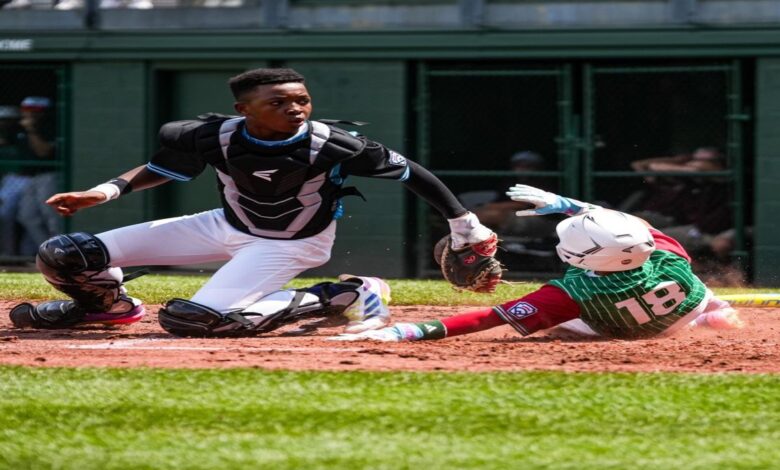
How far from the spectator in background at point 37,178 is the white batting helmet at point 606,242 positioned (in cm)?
855

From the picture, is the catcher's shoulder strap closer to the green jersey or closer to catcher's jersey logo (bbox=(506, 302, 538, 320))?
catcher's jersey logo (bbox=(506, 302, 538, 320))

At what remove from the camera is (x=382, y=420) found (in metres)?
5.10

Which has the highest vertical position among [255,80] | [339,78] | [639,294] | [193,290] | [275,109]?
[339,78]

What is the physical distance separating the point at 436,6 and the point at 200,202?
3204 mm

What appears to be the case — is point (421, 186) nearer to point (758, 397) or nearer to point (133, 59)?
point (758, 397)

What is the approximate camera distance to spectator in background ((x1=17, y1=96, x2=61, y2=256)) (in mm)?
14391

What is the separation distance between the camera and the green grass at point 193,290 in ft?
33.2

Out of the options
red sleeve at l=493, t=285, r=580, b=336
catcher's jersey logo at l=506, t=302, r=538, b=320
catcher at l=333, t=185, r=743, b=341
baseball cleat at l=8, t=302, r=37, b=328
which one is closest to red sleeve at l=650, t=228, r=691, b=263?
catcher at l=333, t=185, r=743, b=341

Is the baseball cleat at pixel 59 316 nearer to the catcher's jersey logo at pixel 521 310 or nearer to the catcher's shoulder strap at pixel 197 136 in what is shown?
the catcher's shoulder strap at pixel 197 136

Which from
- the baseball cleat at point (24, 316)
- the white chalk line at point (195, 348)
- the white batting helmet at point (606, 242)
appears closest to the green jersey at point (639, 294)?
the white batting helmet at point (606, 242)

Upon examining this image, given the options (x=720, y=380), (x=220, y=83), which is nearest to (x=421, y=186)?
(x=720, y=380)

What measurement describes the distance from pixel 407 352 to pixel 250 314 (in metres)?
1.05

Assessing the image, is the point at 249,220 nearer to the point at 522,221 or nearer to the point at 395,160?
the point at 395,160

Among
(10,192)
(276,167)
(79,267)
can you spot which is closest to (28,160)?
(10,192)
